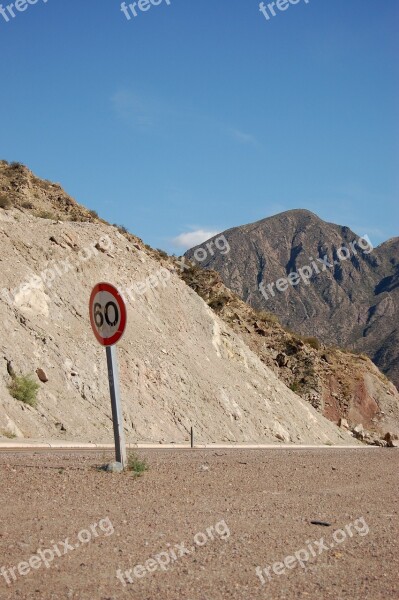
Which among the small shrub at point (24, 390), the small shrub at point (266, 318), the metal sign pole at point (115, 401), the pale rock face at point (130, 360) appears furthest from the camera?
the small shrub at point (266, 318)

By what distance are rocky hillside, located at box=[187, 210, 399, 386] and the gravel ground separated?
116 metres

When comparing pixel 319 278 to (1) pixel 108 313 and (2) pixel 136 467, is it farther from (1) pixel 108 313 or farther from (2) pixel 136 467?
(2) pixel 136 467

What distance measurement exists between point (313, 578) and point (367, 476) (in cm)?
572

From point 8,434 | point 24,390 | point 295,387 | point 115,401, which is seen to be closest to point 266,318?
point 295,387

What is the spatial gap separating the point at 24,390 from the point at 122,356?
8089 millimetres

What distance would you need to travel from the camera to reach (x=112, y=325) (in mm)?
9211

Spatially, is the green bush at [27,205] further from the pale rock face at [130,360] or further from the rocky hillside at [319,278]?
the rocky hillside at [319,278]

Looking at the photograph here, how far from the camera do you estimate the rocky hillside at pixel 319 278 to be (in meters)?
134

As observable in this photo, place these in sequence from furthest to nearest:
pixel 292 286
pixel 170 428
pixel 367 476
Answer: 1. pixel 292 286
2. pixel 170 428
3. pixel 367 476

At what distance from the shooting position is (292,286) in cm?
14888

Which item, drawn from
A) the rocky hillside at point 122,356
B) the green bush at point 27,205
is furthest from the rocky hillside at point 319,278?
the rocky hillside at point 122,356

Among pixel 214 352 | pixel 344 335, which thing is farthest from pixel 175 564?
pixel 344 335

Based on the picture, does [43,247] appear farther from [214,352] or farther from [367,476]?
[367,476]

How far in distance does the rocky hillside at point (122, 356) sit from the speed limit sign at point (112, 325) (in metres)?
10.1
